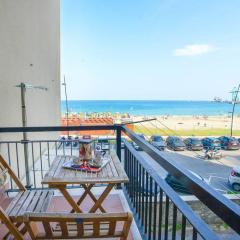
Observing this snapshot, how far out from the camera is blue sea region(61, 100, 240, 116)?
44656 millimetres

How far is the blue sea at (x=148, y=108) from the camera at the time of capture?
44.7m

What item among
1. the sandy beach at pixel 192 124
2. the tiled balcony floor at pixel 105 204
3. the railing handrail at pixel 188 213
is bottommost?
the sandy beach at pixel 192 124

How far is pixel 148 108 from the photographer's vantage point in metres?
49.3

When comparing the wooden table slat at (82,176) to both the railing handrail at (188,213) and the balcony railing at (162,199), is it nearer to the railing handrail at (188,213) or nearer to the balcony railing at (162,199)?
the balcony railing at (162,199)

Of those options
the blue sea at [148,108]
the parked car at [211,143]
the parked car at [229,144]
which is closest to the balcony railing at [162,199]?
the parked car at [211,143]

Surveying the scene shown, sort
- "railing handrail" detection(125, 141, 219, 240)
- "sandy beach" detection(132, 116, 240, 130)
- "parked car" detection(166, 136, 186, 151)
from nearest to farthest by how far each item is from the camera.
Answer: "railing handrail" detection(125, 141, 219, 240), "parked car" detection(166, 136, 186, 151), "sandy beach" detection(132, 116, 240, 130)

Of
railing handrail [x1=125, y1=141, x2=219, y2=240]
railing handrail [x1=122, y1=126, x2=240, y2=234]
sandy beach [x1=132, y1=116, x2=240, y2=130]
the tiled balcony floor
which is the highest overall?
railing handrail [x1=122, y1=126, x2=240, y2=234]

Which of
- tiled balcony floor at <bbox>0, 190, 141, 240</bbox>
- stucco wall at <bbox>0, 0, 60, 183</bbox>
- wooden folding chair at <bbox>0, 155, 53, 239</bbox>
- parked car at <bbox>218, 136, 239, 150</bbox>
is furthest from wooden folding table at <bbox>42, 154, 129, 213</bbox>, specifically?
parked car at <bbox>218, 136, 239, 150</bbox>

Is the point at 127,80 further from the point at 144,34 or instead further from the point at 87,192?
the point at 87,192

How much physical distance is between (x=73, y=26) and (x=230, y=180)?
25473mm

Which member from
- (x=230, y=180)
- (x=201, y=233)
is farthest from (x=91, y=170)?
(x=230, y=180)

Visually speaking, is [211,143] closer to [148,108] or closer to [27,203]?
[27,203]

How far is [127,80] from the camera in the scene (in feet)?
153

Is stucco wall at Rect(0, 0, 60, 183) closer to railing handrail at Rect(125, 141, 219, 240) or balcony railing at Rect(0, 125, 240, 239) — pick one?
balcony railing at Rect(0, 125, 240, 239)
